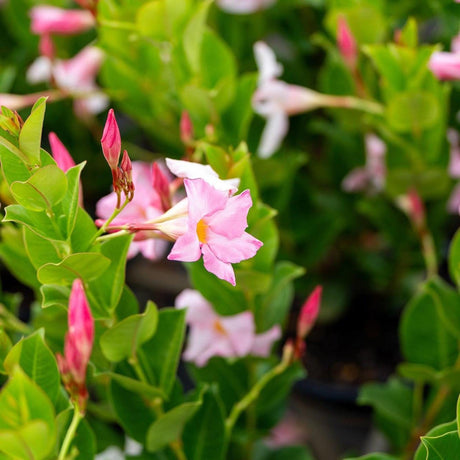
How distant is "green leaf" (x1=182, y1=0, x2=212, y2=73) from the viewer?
2.70 feet

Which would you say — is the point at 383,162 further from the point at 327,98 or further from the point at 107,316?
the point at 107,316

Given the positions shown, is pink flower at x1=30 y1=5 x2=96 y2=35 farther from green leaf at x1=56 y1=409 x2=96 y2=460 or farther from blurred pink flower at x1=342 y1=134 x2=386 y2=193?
green leaf at x1=56 y1=409 x2=96 y2=460

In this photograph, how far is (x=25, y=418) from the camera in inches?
18.2

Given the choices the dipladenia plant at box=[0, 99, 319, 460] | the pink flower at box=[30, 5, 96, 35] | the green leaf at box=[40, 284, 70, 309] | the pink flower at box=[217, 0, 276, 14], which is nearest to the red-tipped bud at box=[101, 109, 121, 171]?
the dipladenia plant at box=[0, 99, 319, 460]

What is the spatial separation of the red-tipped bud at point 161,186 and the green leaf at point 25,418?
0.21 metres

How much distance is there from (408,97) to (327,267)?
58 centimetres

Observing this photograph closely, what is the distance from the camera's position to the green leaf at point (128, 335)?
1.91ft

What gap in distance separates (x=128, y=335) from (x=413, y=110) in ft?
1.48

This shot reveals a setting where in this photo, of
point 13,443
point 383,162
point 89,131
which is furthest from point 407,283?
point 13,443

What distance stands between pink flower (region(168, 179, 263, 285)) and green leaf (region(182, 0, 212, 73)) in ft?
1.29

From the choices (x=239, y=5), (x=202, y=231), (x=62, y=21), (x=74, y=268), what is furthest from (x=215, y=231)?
(x=239, y=5)

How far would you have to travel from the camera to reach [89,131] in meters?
1.48

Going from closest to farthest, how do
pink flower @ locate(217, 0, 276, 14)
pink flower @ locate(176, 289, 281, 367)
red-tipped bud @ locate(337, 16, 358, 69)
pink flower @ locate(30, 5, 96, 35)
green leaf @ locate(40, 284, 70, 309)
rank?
green leaf @ locate(40, 284, 70, 309), pink flower @ locate(176, 289, 281, 367), red-tipped bud @ locate(337, 16, 358, 69), pink flower @ locate(30, 5, 96, 35), pink flower @ locate(217, 0, 276, 14)

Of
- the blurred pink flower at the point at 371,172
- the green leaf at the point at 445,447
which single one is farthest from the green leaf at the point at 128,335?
the blurred pink flower at the point at 371,172
